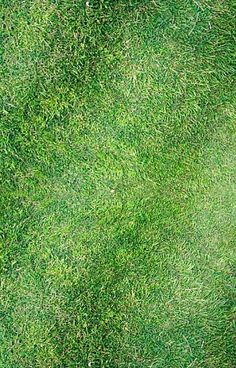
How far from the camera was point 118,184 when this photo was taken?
3.48m

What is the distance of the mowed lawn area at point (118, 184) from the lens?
3.43 meters

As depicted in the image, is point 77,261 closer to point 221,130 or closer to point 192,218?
point 192,218

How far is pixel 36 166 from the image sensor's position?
136 inches

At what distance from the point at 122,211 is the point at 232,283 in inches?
30.5

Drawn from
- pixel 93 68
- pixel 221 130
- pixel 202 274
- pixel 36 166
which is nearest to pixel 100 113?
pixel 93 68

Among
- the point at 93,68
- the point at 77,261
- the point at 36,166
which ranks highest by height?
the point at 93,68

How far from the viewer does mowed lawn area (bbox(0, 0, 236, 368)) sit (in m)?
3.43

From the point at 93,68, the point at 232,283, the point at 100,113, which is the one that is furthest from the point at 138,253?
the point at 93,68

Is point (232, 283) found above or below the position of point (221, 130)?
below

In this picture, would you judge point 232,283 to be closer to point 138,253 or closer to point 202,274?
point 202,274

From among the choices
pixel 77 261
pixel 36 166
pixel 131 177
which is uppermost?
pixel 131 177

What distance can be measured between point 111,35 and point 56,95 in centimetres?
47

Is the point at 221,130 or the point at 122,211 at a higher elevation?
the point at 221,130

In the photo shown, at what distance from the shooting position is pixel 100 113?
11.4 feet
